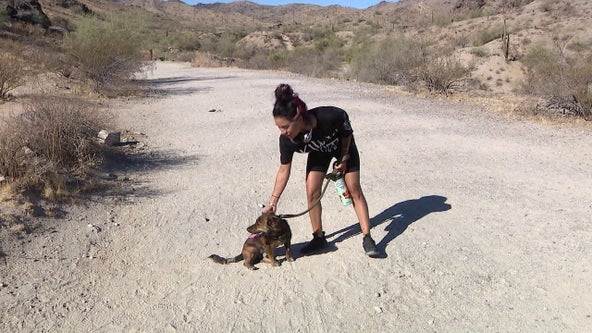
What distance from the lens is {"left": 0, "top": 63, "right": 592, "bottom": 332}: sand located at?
155 inches

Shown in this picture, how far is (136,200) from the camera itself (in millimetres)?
6559

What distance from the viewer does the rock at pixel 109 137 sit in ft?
29.0

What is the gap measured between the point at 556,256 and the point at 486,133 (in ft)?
19.7

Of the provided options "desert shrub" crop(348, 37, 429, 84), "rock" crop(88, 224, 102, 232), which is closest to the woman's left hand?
"rock" crop(88, 224, 102, 232)

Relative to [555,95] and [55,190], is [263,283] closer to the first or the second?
[55,190]

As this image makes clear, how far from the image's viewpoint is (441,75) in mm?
15719

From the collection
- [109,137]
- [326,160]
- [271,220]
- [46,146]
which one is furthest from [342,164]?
[109,137]

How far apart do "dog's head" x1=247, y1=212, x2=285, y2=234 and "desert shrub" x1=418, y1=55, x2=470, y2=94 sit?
490 inches

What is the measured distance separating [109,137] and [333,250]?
17.7 ft

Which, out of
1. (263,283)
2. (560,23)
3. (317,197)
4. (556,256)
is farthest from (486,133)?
(560,23)

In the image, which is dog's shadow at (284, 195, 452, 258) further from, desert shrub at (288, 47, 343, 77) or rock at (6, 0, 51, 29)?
rock at (6, 0, 51, 29)

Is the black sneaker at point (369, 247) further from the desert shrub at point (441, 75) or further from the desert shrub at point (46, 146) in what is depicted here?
the desert shrub at point (441, 75)

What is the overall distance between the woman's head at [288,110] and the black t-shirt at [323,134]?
0.65 feet

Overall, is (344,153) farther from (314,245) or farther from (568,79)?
(568,79)
